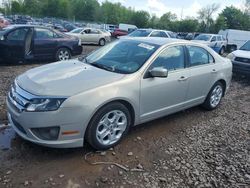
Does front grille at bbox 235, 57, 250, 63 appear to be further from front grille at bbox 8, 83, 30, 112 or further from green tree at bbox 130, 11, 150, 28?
green tree at bbox 130, 11, 150, 28

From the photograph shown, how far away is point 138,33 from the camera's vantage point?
1706 centimetres

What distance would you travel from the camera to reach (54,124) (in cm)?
334

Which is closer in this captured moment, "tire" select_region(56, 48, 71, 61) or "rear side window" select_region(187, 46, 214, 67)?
"rear side window" select_region(187, 46, 214, 67)

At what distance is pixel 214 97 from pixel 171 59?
1.84m

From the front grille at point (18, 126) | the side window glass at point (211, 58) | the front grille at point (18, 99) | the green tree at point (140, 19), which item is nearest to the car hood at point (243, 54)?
the side window glass at point (211, 58)

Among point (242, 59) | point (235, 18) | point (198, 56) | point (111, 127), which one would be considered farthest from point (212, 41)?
point (235, 18)

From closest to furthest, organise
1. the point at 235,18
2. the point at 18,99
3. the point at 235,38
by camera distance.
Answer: the point at 18,99 → the point at 235,38 → the point at 235,18

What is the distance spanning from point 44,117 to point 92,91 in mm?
672

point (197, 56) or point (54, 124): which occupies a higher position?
point (197, 56)

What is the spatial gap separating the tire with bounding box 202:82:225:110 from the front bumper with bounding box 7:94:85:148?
3.19 meters

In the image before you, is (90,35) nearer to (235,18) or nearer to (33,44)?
(33,44)

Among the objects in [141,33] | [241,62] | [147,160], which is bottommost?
[147,160]

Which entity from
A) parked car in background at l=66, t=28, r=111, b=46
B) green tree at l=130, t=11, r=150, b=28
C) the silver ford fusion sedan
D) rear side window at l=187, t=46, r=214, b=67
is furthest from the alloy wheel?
green tree at l=130, t=11, r=150, b=28

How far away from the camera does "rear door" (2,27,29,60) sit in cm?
900
